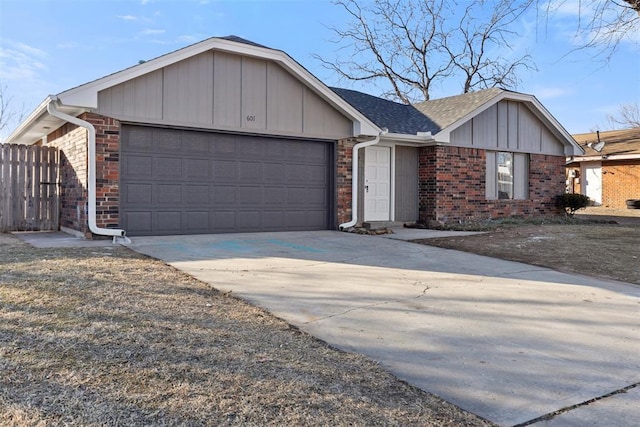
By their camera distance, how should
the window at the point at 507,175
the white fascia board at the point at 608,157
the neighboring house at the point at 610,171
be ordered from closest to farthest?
the window at the point at 507,175 → the white fascia board at the point at 608,157 → the neighboring house at the point at 610,171

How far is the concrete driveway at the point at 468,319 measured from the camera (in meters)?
2.81

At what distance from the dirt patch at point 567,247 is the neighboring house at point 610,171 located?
12.9 meters

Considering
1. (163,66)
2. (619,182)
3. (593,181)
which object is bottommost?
(619,182)

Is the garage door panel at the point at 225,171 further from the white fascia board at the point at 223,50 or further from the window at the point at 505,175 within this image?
the window at the point at 505,175

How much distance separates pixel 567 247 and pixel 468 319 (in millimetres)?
5464

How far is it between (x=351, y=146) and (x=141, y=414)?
9.90m

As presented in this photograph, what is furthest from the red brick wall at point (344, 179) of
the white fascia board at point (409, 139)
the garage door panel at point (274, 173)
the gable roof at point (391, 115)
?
the gable roof at point (391, 115)

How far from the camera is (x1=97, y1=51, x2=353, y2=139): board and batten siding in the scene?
358 inches

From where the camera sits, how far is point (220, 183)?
33.2ft

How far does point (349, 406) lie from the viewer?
2512 mm

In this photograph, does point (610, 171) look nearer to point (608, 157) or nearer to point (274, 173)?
point (608, 157)

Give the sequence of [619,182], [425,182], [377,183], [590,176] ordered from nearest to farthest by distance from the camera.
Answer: [377,183] < [425,182] < [619,182] < [590,176]

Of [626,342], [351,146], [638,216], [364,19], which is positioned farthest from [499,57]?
[626,342]

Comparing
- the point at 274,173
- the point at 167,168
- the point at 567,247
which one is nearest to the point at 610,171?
the point at 567,247
